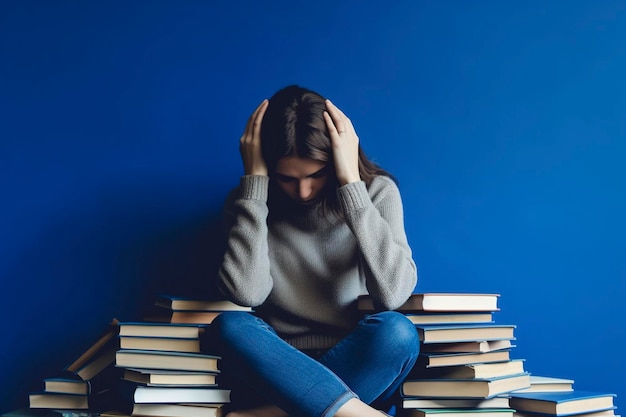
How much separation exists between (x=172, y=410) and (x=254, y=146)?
2.23 ft

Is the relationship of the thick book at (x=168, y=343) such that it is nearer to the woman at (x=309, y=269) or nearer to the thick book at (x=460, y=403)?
the woman at (x=309, y=269)

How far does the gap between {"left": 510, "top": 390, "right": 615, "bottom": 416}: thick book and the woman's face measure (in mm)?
692

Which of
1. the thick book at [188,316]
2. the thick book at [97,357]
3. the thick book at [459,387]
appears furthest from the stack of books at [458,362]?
the thick book at [97,357]

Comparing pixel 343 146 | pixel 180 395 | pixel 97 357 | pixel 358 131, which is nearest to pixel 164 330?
pixel 180 395

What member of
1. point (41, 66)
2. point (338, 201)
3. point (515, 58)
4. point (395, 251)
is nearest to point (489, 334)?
point (395, 251)

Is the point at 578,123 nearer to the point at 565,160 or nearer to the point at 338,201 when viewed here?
the point at 565,160

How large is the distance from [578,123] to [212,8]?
116 centimetres

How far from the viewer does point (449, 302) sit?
1684 millimetres

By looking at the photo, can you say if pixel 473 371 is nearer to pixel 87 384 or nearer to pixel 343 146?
pixel 343 146

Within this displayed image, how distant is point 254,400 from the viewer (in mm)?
1702

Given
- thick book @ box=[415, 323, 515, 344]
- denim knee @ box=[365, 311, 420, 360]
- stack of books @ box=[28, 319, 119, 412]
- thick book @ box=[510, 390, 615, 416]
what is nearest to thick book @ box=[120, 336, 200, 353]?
stack of books @ box=[28, 319, 119, 412]

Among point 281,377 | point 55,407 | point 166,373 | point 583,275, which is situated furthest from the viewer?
point 583,275

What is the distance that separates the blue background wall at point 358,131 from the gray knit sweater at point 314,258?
1.05ft

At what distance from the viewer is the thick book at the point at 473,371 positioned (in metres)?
1.64
